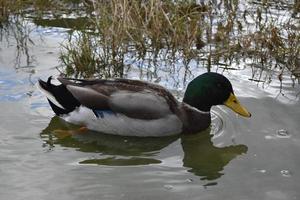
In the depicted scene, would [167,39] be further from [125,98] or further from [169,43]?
[125,98]

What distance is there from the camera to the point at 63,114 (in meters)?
5.82

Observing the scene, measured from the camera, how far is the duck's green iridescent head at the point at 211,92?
5.88 meters

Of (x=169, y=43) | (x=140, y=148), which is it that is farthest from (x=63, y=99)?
(x=169, y=43)

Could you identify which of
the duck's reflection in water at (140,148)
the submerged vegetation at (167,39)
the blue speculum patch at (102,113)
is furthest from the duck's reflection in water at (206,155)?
the submerged vegetation at (167,39)

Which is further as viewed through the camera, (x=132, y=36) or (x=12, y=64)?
(x=132, y=36)

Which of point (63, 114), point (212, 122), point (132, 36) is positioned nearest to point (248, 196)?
point (212, 122)

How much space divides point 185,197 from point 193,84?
5.06 ft

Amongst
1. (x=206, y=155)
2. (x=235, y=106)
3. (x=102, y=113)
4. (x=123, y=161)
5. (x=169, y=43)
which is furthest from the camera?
(x=169, y=43)

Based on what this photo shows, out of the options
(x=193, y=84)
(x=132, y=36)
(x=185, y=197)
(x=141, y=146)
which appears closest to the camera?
(x=185, y=197)

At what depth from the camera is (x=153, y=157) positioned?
5293mm

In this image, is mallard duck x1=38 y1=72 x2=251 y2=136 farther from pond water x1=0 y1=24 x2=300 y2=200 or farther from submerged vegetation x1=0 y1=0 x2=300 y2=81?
submerged vegetation x1=0 y1=0 x2=300 y2=81

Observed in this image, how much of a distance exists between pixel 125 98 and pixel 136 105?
12 cm

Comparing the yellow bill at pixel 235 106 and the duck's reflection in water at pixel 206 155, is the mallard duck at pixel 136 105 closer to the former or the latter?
the yellow bill at pixel 235 106

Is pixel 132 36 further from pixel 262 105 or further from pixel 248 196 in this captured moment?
pixel 248 196
